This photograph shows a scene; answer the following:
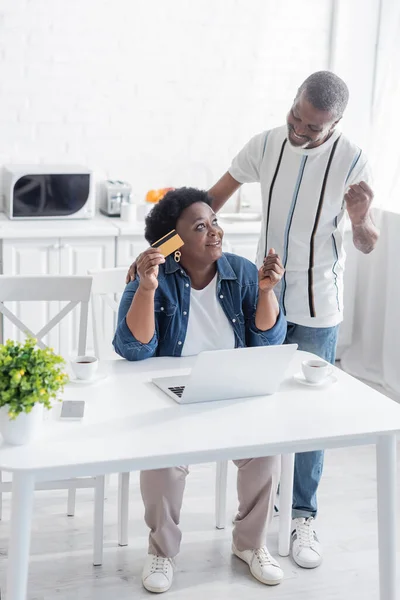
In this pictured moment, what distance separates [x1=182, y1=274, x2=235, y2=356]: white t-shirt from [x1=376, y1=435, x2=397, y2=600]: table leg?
552mm

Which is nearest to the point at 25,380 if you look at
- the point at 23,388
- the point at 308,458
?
the point at 23,388

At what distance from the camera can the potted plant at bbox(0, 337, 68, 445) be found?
1638 mm

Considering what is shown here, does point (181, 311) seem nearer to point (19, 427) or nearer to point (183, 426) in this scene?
point (183, 426)

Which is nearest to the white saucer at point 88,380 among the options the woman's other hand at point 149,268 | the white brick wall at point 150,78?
the woman's other hand at point 149,268

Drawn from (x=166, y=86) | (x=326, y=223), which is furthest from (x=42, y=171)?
(x=326, y=223)

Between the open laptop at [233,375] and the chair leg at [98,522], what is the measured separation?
440 mm

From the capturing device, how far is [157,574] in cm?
230

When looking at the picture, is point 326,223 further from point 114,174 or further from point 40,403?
point 114,174

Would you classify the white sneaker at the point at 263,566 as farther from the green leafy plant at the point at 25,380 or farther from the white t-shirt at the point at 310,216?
the green leafy plant at the point at 25,380

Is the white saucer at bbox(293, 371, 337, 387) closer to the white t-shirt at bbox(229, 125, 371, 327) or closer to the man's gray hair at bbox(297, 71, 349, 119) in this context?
the white t-shirt at bbox(229, 125, 371, 327)

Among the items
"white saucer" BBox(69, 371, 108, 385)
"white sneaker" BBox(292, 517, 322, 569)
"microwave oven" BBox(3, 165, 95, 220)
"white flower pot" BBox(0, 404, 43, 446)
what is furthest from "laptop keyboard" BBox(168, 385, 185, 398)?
"microwave oven" BBox(3, 165, 95, 220)

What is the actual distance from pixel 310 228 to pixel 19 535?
1.26m

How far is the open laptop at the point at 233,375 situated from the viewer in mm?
1840

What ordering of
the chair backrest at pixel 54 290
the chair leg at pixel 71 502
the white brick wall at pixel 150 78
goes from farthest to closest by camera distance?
the white brick wall at pixel 150 78
the chair leg at pixel 71 502
the chair backrest at pixel 54 290
